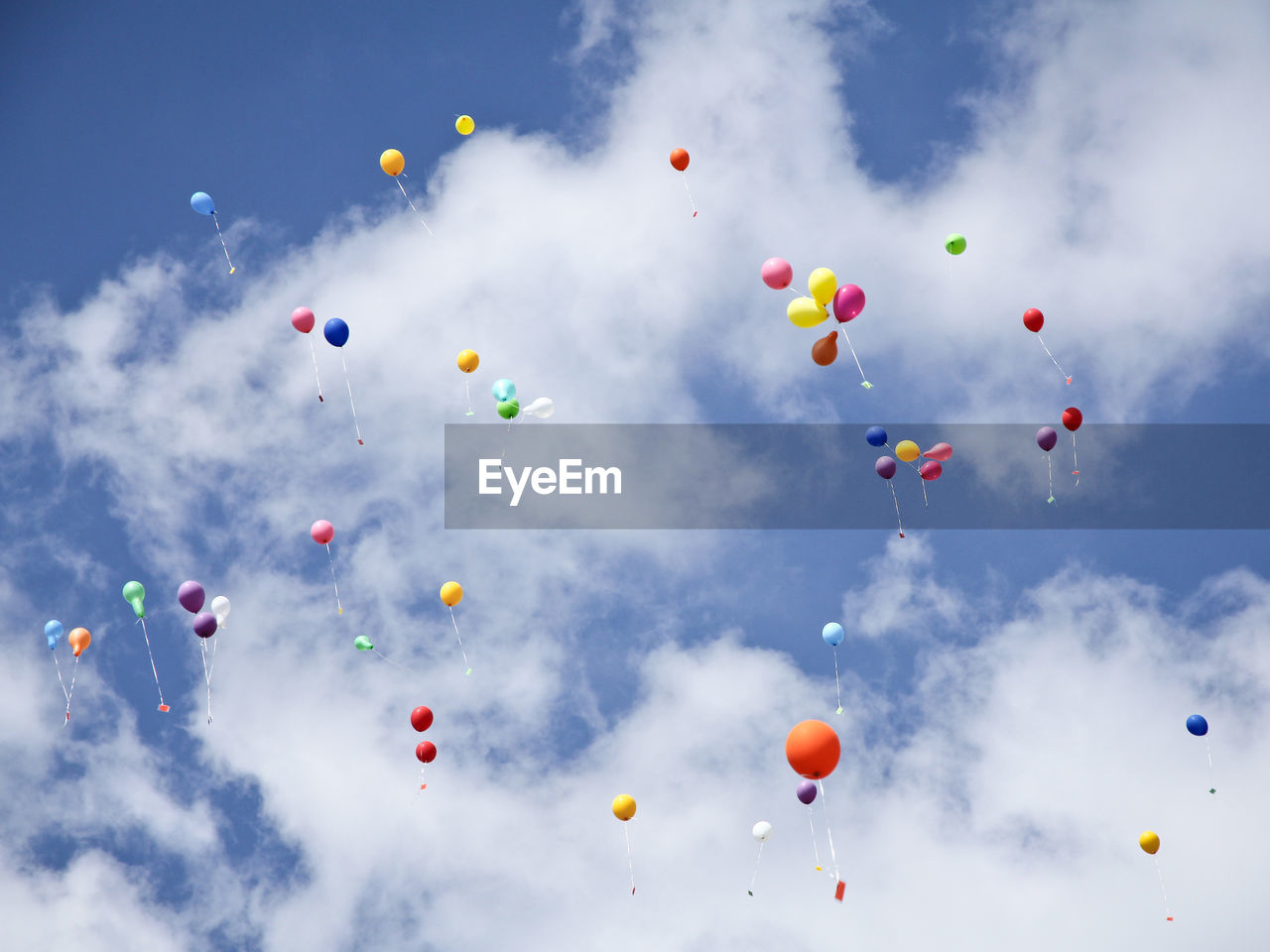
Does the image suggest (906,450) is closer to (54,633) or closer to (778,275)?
(778,275)

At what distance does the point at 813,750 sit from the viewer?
1789 centimetres

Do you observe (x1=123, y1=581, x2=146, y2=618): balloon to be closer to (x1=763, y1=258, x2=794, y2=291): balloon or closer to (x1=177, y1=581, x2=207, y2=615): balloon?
(x1=177, y1=581, x2=207, y2=615): balloon

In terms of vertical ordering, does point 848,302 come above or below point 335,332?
below

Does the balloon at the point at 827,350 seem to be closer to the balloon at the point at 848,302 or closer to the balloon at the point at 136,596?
the balloon at the point at 848,302

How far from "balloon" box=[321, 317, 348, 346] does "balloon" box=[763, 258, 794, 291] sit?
7.40m

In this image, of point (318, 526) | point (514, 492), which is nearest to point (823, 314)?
point (514, 492)

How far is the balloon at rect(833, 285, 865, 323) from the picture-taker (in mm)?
19836

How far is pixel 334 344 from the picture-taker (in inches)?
894

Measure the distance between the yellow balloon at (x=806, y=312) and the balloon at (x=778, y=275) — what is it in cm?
47

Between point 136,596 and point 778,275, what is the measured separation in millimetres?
12849

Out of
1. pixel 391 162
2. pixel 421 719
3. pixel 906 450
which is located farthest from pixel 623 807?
pixel 391 162

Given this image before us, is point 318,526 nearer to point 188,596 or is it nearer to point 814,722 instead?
point 188,596

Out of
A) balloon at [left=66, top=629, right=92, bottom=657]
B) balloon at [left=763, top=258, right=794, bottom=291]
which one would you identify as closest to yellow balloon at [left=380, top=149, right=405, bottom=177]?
balloon at [left=763, top=258, right=794, bottom=291]

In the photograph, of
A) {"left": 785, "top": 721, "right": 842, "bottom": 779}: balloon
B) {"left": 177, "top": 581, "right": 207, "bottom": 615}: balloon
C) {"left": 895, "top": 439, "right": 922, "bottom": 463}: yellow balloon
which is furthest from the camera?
{"left": 895, "top": 439, "right": 922, "bottom": 463}: yellow balloon
